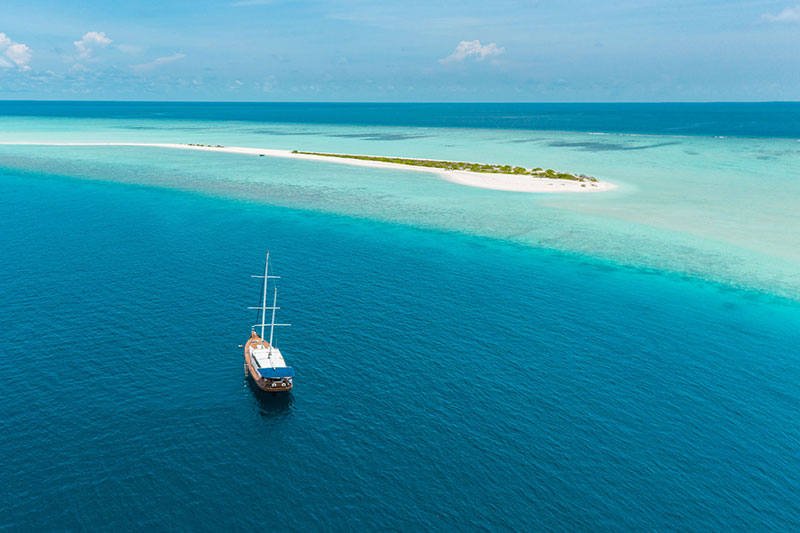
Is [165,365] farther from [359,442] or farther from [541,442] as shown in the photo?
[541,442]

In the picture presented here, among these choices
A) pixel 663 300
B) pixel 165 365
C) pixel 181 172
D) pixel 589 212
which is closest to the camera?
pixel 165 365

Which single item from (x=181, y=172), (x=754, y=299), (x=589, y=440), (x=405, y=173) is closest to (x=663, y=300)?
(x=754, y=299)

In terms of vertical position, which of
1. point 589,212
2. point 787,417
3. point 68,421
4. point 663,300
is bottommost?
point 68,421

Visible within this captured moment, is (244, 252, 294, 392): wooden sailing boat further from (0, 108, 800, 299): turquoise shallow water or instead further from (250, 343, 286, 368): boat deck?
(0, 108, 800, 299): turquoise shallow water

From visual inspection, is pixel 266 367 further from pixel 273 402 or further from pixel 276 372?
pixel 273 402

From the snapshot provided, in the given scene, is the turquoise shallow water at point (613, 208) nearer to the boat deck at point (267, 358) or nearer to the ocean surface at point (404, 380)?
the ocean surface at point (404, 380)

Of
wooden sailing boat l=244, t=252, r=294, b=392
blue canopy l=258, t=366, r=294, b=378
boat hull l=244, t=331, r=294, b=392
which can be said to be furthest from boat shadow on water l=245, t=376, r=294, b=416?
blue canopy l=258, t=366, r=294, b=378

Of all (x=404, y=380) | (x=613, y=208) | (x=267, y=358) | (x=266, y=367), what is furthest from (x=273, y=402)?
(x=613, y=208)
